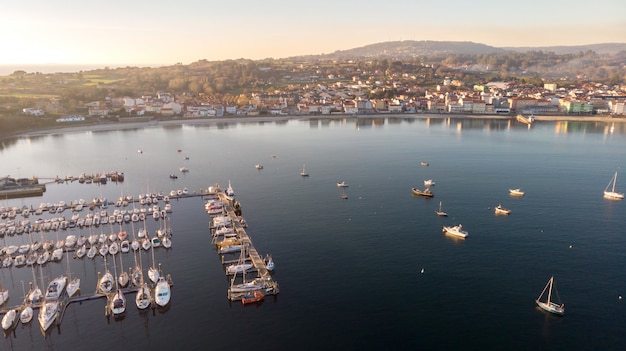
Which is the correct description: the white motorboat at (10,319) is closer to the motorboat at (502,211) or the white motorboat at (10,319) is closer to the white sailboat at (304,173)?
the white sailboat at (304,173)

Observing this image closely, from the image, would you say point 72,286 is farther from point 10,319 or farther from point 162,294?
point 162,294

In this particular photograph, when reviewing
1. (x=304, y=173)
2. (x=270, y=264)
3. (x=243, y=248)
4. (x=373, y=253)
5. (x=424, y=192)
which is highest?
(x=243, y=248)

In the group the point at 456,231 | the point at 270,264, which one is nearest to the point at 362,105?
the point at 456,231

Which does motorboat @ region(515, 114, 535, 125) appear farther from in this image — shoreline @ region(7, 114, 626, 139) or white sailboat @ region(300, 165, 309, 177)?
white sailboat @ region(300, 165, 309, 177)

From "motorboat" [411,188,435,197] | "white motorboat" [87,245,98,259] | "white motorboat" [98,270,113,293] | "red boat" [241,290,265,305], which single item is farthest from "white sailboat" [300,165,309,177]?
"white motorboat" [98,270,113,293]

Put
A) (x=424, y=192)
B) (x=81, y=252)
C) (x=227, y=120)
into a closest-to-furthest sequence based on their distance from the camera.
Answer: (x=81, y=252), (x=424, y=192), (x=227, y=120)

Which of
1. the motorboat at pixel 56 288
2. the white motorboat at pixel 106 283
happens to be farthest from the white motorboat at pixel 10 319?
the white motorboat at pixel 106 283
